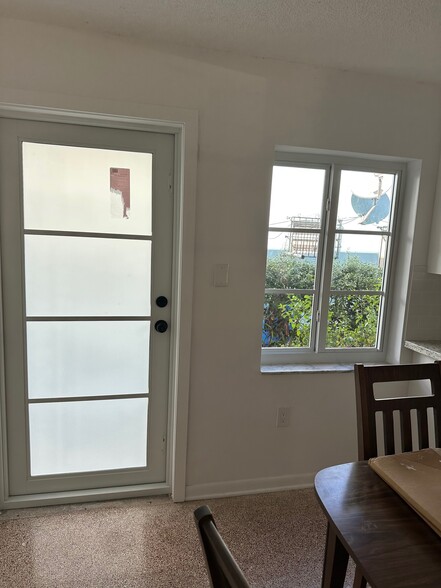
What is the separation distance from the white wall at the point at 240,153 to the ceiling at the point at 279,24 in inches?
3.4

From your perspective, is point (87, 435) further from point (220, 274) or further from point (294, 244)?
point (294, 244)

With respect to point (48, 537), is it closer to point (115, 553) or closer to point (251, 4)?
point (115, 553)

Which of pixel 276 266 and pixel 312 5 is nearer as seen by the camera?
pixel 312 5

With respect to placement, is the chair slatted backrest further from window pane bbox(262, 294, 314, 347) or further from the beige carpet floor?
window pane bbox(262, 294, 314, 347)

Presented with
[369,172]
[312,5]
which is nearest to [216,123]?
[312,5]

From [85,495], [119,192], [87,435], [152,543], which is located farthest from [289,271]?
[85,495]

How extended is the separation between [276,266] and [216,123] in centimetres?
86

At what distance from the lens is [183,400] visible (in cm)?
216

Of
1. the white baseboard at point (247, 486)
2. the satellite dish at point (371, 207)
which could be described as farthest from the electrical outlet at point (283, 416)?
the satellite dish at point (371, 207)

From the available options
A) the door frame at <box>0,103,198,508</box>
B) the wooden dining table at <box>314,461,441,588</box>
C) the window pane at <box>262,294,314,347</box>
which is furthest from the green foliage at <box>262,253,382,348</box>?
the wooden dining table at <box>314,461,441,588</box>

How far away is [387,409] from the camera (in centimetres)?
143

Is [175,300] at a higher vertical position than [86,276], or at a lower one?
lower

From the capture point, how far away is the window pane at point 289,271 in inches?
93.4

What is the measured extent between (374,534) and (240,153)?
1.72 m
